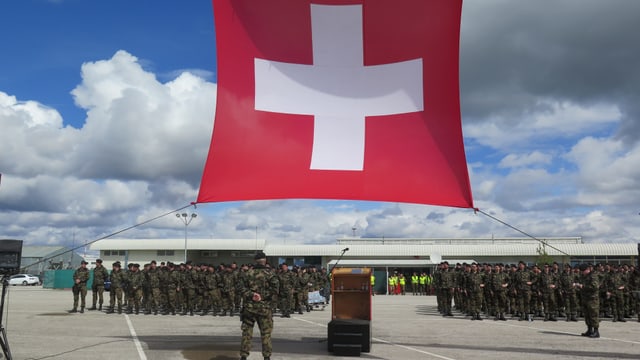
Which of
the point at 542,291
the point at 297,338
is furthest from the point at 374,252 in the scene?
the point at 297,338

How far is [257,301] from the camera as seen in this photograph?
347 inches

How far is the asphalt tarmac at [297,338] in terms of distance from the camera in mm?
9766

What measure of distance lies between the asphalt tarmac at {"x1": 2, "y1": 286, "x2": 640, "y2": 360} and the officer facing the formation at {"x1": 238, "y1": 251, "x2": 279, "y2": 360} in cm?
88

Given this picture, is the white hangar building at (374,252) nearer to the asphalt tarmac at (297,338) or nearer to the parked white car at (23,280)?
the parked white car at (23,280)

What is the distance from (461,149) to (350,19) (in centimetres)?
246

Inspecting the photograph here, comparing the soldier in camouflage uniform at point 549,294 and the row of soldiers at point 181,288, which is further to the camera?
the row of soldiers at point 181,288

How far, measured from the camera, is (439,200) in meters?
7.91

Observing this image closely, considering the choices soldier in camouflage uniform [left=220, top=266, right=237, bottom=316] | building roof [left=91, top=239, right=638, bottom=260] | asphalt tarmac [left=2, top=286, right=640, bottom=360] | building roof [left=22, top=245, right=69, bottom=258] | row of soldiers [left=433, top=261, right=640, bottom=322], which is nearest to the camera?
asphalt tarmac [left=2, top=286, right=640, bottom=360]

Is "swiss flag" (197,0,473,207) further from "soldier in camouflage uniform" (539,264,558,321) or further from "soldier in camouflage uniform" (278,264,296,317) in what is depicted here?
"soldier in camouflage uniform" (539,264,558,321)

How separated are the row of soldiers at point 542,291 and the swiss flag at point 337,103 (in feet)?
33.9

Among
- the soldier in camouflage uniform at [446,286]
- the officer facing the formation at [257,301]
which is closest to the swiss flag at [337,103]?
the officer facing the formation at [257,301]

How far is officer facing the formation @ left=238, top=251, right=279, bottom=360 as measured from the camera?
8.67 meters

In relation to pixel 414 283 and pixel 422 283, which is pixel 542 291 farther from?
pixel 414 283

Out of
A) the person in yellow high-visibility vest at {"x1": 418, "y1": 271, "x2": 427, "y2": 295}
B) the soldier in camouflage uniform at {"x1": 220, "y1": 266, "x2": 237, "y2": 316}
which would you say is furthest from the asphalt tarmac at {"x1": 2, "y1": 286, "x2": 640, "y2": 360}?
the person in yellow high-visibility vest at {"x1": 418, "y1": 271, "x2": 427, "y2": 295}
